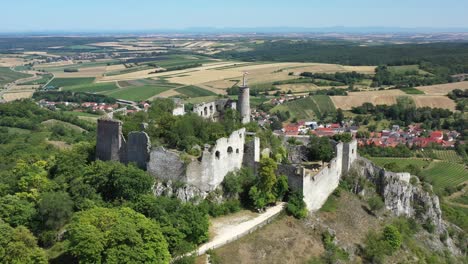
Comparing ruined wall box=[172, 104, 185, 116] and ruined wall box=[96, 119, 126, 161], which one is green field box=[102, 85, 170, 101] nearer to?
ruined wall box=[172, 104, 185, 116]

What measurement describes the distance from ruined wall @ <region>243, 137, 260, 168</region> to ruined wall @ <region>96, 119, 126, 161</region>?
938cm

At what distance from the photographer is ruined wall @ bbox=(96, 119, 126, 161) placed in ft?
126

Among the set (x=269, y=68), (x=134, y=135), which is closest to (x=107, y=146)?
(x=134, y=135)

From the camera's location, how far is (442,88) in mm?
140000

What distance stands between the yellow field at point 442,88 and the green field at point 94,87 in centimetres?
8607

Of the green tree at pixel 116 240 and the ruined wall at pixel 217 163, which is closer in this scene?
the green tree at pixel 116 240

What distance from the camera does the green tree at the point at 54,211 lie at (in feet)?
109

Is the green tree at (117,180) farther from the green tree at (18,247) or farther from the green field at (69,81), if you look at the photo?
the green field at (69,81)

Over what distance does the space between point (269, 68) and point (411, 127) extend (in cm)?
8673

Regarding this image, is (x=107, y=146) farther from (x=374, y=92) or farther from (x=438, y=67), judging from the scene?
(x=438, y=67)

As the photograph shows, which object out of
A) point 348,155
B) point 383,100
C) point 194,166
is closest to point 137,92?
point 383,100

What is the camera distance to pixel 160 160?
36.7 m

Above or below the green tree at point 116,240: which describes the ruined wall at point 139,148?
above

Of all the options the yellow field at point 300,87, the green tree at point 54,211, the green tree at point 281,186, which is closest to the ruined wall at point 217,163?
the green tree at point 281,186
